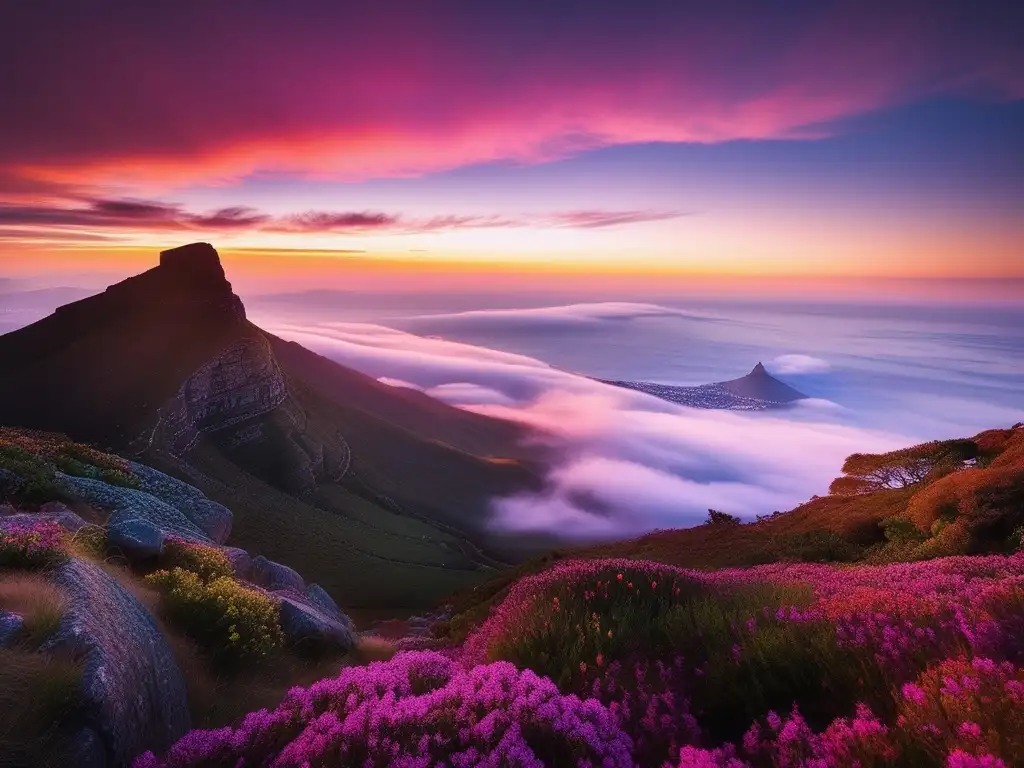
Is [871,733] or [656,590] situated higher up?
[871,733]

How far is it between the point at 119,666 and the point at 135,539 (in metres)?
6.94

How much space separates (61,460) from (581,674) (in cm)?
2487

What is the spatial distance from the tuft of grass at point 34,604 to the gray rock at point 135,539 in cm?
492

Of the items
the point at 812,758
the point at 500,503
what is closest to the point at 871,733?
the point at 812,758

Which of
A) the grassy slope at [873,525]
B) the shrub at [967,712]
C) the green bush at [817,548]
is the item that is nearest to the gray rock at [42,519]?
the grassy slope at [873,525]

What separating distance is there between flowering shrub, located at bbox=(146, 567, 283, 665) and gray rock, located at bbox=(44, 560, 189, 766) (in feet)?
4.48

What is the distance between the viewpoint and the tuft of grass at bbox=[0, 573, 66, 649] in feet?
19.3

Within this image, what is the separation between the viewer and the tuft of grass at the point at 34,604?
589cm

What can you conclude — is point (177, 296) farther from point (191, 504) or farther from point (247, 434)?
point (191, 504)

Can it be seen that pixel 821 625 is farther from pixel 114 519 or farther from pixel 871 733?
pixel 114 519

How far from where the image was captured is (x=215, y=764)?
491 centimetres

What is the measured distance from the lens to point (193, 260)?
513ft

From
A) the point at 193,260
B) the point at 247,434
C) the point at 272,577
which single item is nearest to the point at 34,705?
the point at 272,577

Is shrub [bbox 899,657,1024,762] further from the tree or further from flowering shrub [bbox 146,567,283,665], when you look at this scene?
the tree
